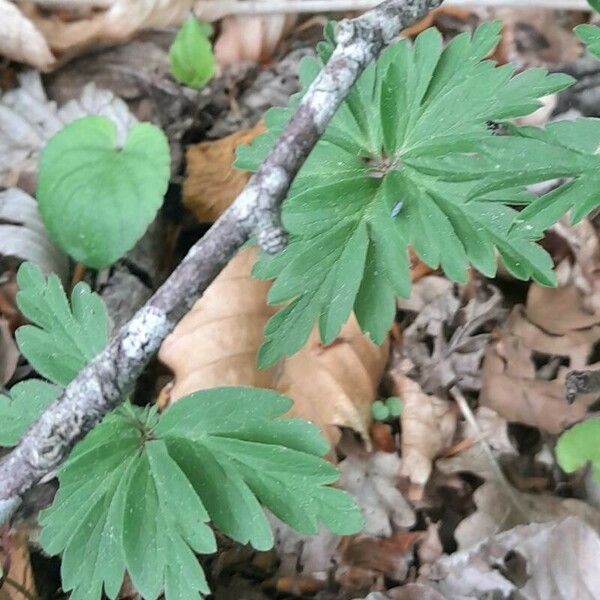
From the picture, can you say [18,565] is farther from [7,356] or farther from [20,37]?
[20,37]

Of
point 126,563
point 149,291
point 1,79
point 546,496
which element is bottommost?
point 546,496

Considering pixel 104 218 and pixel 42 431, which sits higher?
pixel 42 431

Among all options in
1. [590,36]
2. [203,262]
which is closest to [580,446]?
[590,36]

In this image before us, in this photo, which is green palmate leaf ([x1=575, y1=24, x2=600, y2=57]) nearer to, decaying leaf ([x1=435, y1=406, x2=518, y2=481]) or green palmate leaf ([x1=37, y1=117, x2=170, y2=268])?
decaying leaf ([x1=435, y1=406, x2=518, y2=481])

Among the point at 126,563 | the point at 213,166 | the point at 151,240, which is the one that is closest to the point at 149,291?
the point at 151,240

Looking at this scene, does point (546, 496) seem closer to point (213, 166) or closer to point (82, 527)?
point (82, 527)

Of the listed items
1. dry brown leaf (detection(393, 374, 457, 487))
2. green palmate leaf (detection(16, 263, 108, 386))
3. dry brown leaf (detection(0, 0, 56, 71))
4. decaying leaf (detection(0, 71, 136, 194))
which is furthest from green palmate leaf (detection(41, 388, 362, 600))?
dry brown leaf (detection(0, 0, 56, 71))
